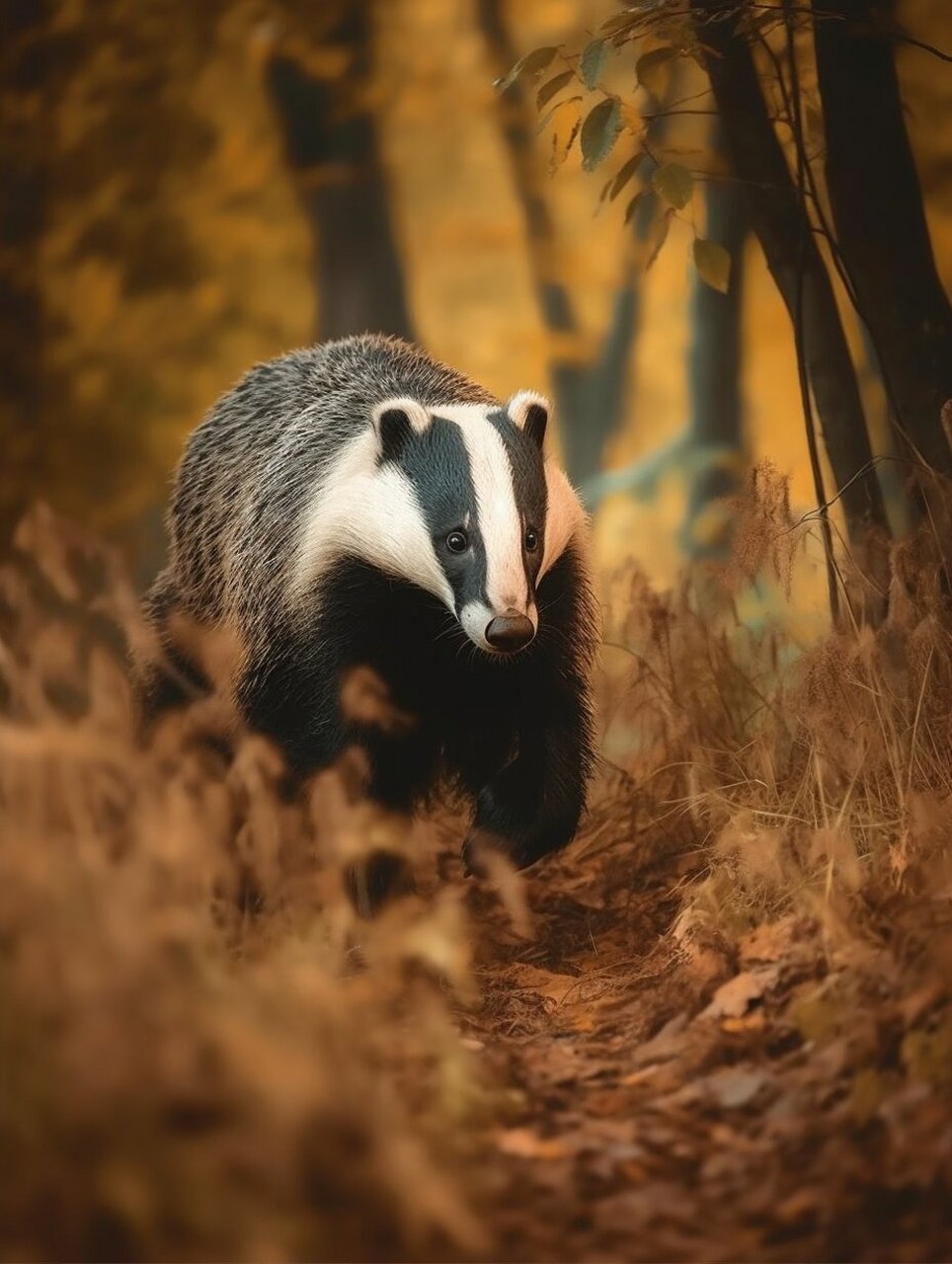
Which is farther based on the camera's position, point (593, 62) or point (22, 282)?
point (22, 282)

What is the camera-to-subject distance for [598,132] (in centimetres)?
301

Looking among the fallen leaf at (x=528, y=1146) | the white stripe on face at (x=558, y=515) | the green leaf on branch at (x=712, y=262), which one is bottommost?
the fallen leaf at (x=528, y=1146)

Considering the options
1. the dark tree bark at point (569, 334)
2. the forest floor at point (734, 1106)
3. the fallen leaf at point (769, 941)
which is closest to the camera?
the forest floor at point (734, 1106)

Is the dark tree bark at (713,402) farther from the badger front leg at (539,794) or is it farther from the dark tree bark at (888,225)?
the badger front leg at (539,794)

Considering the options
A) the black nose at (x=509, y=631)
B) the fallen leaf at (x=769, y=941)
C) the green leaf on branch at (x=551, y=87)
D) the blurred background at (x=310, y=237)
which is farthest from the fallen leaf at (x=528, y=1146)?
the blurred background at (x=310, y=237)

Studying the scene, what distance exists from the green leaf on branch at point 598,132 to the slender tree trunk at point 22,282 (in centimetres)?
330

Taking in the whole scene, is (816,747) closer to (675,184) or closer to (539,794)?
(539,794)

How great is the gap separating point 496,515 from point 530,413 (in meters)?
0.41

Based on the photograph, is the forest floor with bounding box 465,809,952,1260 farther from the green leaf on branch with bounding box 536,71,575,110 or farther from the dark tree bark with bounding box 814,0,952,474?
the green leaf on branch with bounding box 536,71,575,110

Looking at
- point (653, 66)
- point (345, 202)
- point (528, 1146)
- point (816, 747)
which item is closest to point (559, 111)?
point (653, 66)

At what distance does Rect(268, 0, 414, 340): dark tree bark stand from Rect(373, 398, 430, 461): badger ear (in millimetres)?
3045

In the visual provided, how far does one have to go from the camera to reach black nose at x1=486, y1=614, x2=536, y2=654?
2.75m

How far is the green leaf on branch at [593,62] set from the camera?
2.95m

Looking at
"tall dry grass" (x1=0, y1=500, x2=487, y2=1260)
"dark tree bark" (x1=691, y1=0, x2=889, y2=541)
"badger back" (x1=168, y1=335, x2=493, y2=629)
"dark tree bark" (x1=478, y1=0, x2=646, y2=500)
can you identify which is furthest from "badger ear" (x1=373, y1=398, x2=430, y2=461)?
"dark tree bark" (x1=478, y1=0, x2=646, y2=500)
